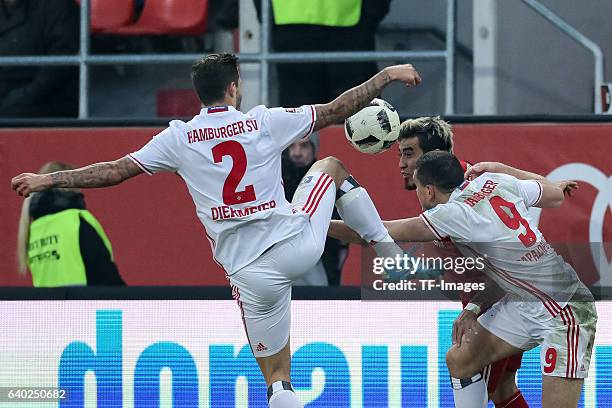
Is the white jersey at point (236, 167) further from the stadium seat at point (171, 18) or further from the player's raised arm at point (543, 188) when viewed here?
the stadium seat at point (171, 18)

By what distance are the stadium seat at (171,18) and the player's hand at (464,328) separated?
427cm

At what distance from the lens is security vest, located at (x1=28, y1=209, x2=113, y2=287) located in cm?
999

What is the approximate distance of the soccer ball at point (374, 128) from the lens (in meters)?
7.75

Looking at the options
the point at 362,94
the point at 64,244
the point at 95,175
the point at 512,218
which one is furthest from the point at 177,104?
the point at 512,218

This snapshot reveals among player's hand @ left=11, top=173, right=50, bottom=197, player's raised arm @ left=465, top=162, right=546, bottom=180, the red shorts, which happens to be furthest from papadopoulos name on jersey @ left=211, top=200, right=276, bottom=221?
the red shorts

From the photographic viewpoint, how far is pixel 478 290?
7.83 m

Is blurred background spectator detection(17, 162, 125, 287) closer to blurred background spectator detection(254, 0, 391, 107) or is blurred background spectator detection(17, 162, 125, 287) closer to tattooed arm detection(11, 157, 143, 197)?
blurred background spectator detection(254, 0, 391, 107)

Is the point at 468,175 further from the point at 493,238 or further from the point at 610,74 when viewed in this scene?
the point at 610,74

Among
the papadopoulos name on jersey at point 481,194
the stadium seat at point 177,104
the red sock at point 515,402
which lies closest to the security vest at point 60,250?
the stadium seat at point 177,104

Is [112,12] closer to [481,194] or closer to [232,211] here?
[232,211]

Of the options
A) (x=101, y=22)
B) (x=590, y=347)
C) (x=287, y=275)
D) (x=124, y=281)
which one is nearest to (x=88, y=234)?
(x=124, y=281)

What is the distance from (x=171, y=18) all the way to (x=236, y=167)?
4.23 metres

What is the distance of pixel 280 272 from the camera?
23.8 feet

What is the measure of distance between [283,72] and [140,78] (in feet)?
5.11
